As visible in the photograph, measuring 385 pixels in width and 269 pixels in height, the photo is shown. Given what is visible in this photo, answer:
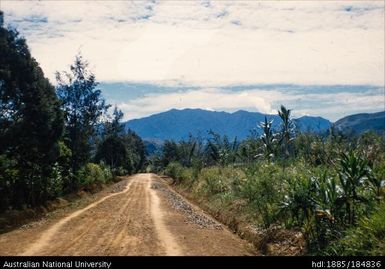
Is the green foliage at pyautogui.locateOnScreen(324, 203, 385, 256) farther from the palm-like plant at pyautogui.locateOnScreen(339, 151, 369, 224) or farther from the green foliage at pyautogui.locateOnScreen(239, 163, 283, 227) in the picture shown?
the green foliage at pyautogui.locateOnScreen(239, 163, 283, 227)

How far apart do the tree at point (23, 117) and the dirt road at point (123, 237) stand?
4257 millimetres

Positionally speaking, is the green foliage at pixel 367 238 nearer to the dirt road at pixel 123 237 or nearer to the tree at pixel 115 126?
the dirt road at pixel 123 237

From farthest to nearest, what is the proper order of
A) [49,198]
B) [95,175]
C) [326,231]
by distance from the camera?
[95,175] → [49,198] → [326,231]

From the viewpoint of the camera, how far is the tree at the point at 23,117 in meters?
22.7

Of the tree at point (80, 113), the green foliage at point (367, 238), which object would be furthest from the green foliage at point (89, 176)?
the green foliage at point (367, 238)

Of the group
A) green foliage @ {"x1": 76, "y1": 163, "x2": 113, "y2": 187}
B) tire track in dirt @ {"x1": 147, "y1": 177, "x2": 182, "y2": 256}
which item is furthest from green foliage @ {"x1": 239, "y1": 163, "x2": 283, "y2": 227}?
green foliage @ {"x1": 76, "y1": 163, "x2": 113, "y2": 187}

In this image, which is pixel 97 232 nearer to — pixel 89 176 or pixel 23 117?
pixel 23 117

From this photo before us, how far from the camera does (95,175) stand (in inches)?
2094

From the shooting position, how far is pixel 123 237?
16828 millimetres

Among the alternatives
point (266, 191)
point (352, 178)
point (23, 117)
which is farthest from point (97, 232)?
point (352, 178)

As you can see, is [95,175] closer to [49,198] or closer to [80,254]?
[49,198]
